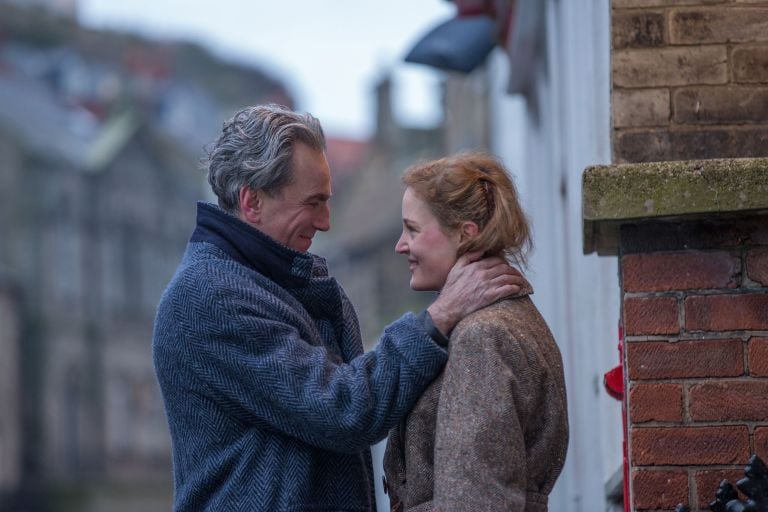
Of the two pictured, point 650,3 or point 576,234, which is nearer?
point 650,3

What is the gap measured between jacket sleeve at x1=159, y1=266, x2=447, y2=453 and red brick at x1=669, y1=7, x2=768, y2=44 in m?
1.03

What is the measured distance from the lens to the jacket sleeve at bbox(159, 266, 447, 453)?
3592 mm

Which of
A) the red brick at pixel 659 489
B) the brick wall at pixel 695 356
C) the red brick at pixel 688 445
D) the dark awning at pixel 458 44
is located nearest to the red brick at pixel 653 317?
the brick wall at pixel 695 356

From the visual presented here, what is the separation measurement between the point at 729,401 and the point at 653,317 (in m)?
0.26

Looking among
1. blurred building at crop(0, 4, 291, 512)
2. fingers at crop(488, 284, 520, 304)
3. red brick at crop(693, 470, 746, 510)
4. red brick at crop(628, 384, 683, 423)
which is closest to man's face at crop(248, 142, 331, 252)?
fingers at crop(488, 284, 520, 304)

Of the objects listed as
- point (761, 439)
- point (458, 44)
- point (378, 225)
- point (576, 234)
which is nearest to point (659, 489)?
point (761, 439)

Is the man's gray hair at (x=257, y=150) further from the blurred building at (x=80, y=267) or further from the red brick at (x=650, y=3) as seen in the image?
the blurred building at (x=80, y=267)

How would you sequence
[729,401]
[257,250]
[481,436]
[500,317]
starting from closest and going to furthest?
[481,436], [500,317], [729,401], [257,250]

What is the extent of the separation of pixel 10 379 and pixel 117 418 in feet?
16.8

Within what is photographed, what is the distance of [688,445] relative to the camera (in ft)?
12.1

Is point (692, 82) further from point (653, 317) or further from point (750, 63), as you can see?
point (653, 317)

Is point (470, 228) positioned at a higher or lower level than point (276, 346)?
higher

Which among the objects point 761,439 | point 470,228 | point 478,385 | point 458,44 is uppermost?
point 458,44

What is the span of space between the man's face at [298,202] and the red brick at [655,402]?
894mm
